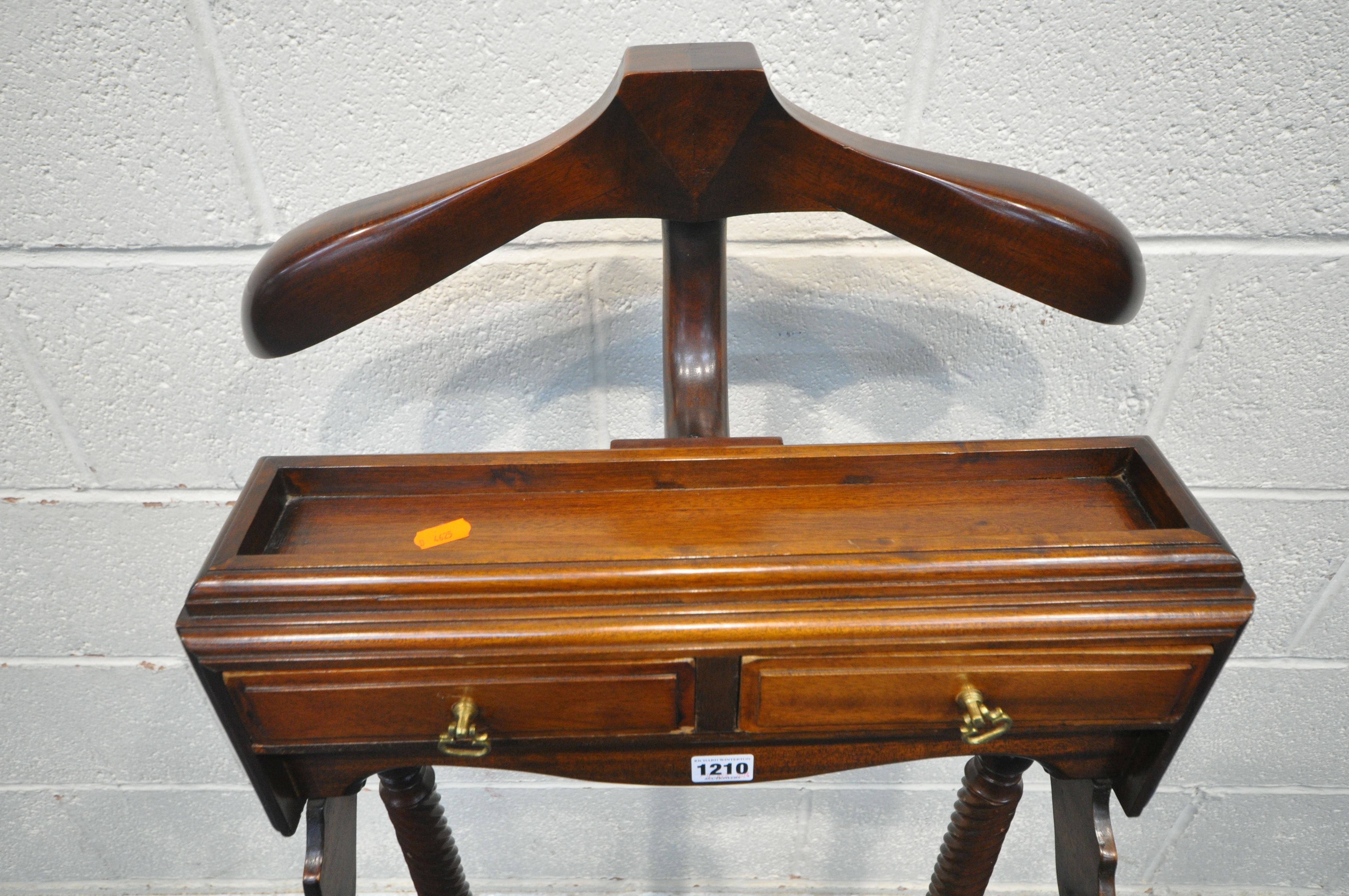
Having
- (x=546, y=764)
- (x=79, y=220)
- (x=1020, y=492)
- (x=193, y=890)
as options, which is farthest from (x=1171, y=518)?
(x=193, y=890)

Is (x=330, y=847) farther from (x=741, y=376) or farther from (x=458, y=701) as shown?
(x=741, y=376)

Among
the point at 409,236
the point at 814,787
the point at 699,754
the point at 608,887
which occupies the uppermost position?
the point at 409,236

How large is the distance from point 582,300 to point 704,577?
37cm

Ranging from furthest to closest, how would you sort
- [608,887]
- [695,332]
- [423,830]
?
[608,887] → [423,830] → [695,332]

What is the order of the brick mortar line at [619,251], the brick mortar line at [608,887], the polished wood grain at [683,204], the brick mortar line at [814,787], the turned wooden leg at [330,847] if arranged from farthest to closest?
the brick mortar line at [608,887], the brick mortar line at [814,787], the brick mortar line at [619,251], the turned wooden leg at [330,847], the polished wood grain at [683,204]

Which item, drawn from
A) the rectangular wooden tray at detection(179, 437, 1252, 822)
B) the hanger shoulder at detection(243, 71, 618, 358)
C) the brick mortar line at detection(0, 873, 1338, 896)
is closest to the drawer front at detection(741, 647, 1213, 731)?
the rectangular wooden tray at detection(179, 437, 1252, 822)

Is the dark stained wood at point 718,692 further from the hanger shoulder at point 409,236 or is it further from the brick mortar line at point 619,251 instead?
the brick mortar line at point 619,251

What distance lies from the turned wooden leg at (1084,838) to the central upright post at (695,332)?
36 centimetres

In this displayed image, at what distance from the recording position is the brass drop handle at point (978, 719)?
485 millimetres

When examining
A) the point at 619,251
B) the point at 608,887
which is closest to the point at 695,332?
the point at 619,251

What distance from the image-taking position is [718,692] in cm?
50

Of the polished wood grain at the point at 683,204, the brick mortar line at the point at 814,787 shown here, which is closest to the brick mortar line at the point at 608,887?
the brick mortar line at the point at 814,787

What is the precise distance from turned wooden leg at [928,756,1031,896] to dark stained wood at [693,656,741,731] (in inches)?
9.8

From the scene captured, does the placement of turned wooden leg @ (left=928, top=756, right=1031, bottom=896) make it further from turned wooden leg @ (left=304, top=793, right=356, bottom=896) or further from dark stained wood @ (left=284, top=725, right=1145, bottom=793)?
turned wooden leg @ (left=304, top=793, right=356, bottom=896)
